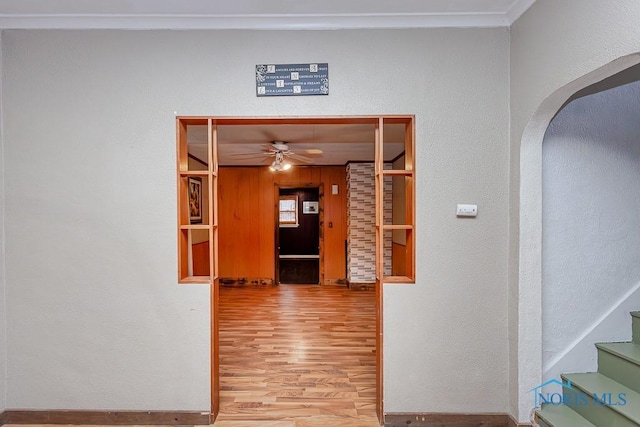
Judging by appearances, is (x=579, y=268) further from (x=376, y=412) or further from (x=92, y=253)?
(x=92, y=253)

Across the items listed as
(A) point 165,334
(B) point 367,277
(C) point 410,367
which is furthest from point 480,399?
(B) point 367,277

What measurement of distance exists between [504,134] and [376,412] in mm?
2112

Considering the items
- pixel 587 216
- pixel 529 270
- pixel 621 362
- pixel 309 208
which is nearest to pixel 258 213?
pixel 309 208

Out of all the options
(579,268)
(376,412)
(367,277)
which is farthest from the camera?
(367,277)

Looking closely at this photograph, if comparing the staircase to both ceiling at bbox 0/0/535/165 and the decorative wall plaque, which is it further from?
the decorative wall plaque

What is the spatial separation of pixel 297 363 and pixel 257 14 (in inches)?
117

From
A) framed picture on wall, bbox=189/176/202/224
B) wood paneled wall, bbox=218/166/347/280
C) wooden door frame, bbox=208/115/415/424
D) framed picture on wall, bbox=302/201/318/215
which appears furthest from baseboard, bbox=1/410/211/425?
framed picture on wall, bbox=302/201/318/215

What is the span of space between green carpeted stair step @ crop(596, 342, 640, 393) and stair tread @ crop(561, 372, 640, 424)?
34mm

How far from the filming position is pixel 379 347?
7.98ft

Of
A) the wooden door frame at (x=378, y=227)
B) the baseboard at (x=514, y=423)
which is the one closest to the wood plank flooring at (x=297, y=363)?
the wooden door frame at (x=378, y=227)

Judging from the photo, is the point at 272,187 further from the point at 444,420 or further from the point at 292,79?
the point at 444,420

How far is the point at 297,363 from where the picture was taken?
3502mm

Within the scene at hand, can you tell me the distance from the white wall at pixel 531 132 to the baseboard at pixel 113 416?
2.11 meters

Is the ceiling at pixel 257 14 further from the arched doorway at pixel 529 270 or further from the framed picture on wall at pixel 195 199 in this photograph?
the framed picture on wall at pixel 195 199
